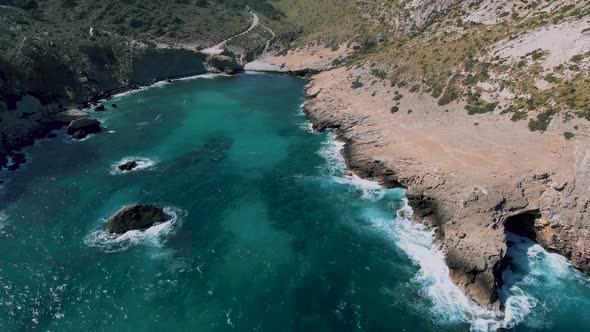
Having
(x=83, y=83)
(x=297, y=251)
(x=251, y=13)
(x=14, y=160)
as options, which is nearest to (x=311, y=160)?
(x=297, y=251)

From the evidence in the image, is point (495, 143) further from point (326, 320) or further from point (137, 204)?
point (137, 204)

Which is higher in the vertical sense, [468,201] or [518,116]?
[518,116]

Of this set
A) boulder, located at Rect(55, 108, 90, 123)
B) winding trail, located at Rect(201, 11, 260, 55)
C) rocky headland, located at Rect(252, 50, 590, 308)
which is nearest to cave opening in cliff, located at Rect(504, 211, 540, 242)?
rocky headland, located at Rect(252, 50, 590, 308)

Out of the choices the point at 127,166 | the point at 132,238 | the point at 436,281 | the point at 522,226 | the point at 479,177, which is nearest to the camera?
the point at 436,281

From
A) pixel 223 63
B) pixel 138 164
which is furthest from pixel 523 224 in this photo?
pixel 223 63

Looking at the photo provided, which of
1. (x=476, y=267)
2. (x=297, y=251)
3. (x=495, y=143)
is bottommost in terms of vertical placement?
(x=297, y=251)

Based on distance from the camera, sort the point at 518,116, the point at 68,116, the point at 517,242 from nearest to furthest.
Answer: the point at 517,242 → the point at 518,116 → the point at 68,116

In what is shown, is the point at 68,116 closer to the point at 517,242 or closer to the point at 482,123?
the point at 482,123

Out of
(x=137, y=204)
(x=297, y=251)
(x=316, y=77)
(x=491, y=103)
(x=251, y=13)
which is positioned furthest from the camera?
(x=251, y=13)
